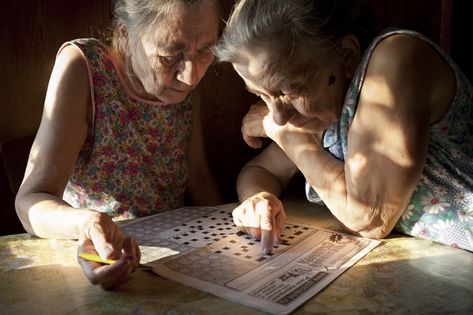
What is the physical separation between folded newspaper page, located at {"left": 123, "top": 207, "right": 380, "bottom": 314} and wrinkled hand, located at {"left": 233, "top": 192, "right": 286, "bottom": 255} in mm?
20

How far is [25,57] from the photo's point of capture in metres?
1.98

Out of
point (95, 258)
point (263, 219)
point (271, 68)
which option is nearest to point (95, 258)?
point (95, 258)

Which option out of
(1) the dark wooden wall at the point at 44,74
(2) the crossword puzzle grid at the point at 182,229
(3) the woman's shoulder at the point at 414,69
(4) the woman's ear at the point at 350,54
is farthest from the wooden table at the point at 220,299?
(1) the dark wooden wall at the point at 44,74

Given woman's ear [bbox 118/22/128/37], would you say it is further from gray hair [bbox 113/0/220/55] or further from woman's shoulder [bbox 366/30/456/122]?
woman's shoulder [bbox 366/30/456/122]

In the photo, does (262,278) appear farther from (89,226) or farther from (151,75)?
(151,75)

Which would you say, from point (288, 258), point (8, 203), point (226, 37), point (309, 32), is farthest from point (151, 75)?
point (8, 203)

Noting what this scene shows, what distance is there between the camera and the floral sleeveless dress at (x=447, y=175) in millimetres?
1289

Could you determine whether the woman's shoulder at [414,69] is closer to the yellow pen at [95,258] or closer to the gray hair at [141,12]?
the gray hair at [141,12]

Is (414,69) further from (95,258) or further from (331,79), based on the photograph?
(95,258)

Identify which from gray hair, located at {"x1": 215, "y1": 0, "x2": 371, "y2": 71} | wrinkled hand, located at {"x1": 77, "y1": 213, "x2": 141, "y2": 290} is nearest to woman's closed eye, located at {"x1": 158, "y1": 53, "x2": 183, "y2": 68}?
gray hair, located at {"x1": 215, "y1": 0, "x2": 371, "y2": 71}

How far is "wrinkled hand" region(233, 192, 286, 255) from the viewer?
1326mm

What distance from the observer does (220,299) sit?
41.2 inches

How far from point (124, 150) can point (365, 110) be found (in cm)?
87

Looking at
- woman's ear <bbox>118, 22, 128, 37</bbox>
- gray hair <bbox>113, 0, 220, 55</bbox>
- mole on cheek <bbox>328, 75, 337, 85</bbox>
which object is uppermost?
gray hair <bbox>113, 0, 220, 55</bbox>
